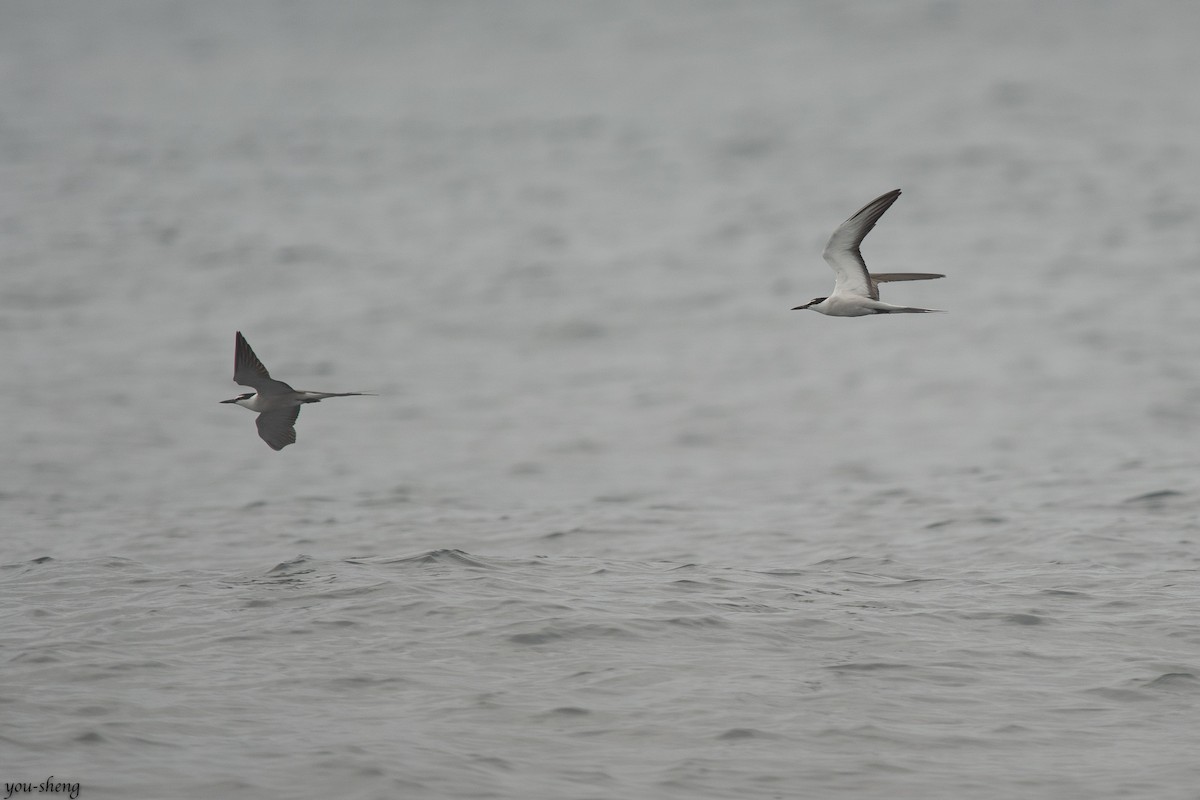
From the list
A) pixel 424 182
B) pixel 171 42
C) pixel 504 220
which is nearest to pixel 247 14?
pixel 171 42

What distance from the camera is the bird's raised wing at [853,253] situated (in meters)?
13.3

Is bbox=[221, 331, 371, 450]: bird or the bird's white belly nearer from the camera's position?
the bird's white belly

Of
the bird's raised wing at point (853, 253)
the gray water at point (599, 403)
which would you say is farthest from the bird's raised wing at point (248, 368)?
the bird's raised wing at point (853, 253)

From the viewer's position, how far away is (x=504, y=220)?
5450 cm

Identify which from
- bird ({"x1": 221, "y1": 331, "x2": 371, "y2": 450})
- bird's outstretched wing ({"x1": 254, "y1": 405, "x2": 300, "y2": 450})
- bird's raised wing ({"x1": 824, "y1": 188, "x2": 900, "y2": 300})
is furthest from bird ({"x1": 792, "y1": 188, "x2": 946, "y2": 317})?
bird's outstretched wing ({"x1": 254, "y1": 405, "x2": 300, "y2": 450})

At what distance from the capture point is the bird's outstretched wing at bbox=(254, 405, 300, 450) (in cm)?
1480

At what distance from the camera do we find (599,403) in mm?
33938

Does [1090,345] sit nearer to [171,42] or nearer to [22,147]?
[22,147]

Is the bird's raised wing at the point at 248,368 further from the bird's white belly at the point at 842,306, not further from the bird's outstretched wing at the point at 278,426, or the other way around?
the bird's white belly at the point at 842,306

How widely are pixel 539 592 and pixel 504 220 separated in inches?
1583

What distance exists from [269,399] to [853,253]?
622 cm

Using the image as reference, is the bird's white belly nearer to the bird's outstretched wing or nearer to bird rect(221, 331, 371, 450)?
bird rect(221, 331, 371, 450)

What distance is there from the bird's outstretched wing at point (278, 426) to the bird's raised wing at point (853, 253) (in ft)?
18.4

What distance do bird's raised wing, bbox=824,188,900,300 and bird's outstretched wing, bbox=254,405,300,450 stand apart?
5616 mm
